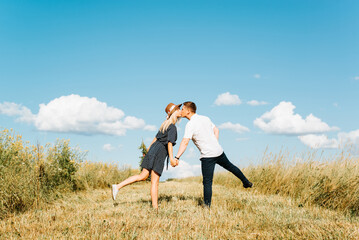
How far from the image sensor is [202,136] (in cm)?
632

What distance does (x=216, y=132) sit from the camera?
680 cm

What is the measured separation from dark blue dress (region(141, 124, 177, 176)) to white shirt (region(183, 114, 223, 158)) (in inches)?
12.3

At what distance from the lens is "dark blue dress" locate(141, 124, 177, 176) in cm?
619

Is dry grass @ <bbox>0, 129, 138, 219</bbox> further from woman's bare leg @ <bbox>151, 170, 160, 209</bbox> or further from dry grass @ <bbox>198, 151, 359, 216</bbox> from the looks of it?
dry grass @ <bbox>198, 151, 359, 216</bbox>

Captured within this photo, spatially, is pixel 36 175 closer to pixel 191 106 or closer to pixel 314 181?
pixel 191 106

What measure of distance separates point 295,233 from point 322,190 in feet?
12.4

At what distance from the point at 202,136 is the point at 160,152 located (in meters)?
1.00

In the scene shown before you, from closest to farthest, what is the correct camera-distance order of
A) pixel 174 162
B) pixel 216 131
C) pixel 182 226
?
pixel 182 226
pixel 174 162
pixel 216 131

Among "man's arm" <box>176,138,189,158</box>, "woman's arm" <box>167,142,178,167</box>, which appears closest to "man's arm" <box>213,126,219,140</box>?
"man's arm" <box>176,138,189,158</box>

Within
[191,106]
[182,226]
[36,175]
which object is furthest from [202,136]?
[36,175]

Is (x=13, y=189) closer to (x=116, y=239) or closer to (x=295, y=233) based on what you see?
(x=116, y=239)

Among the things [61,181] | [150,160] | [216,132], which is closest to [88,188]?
[61,181]

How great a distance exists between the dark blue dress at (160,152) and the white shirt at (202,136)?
0.31m

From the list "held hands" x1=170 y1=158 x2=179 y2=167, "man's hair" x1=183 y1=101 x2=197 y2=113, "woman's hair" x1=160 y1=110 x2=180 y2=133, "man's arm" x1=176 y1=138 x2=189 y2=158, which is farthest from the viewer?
"man's hair" x1=183 y1=101 x2=197 y2=113
